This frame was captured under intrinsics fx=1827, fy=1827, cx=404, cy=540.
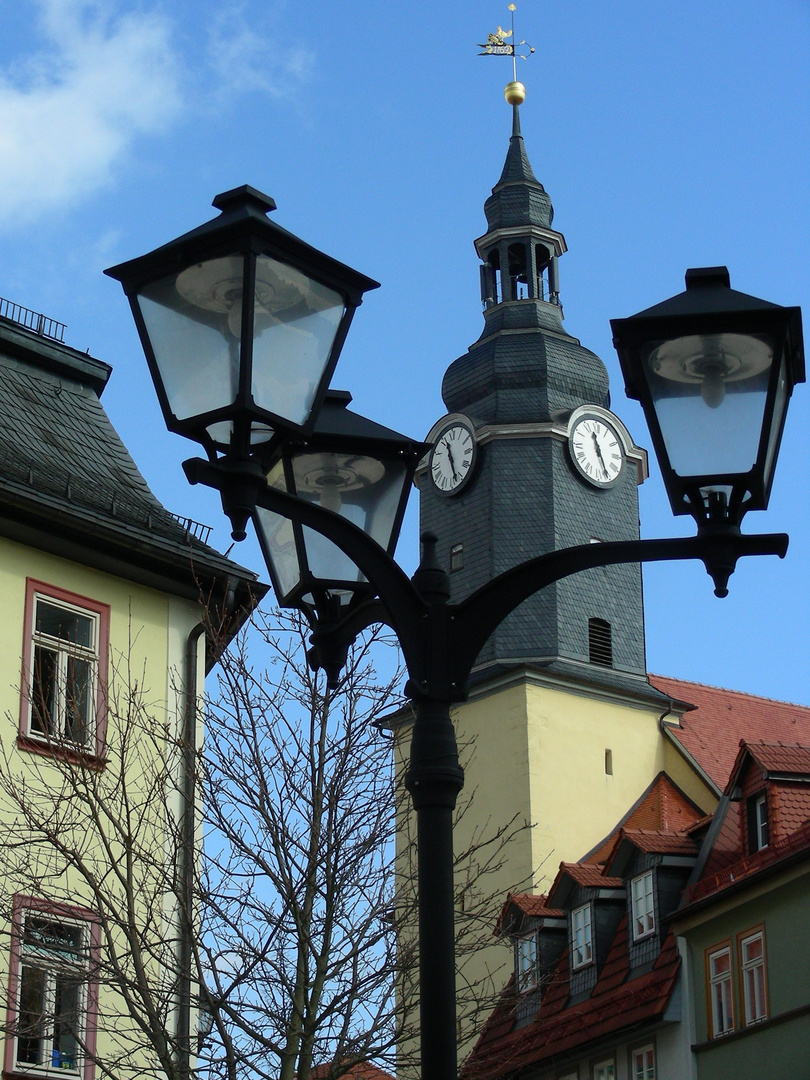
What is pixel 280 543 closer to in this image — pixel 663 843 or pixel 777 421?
pixel 777 421

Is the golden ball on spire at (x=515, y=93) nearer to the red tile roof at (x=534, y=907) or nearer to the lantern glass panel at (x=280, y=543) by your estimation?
the red tile roof at (x=534, y=907)

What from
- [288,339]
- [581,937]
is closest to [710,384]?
[288,339]

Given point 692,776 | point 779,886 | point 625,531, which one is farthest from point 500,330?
point 779,886

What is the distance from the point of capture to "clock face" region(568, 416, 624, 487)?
4444 cm

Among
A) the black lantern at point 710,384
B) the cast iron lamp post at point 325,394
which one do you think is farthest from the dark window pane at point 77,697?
the black lantern at point 710,384

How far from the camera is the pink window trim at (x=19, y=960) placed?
14070 mm

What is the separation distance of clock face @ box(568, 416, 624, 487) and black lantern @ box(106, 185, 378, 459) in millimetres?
38905

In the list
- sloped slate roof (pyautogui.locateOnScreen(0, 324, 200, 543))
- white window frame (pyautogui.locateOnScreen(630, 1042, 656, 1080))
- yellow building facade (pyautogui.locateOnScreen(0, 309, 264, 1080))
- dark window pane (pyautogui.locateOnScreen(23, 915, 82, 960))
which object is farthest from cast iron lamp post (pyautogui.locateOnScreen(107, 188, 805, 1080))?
white window frame (pyautogui.locateOnScreen(630, 1042, 656, 1080))

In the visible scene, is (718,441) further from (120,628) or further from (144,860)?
(120,628)

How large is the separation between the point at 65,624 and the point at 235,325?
1202 cm

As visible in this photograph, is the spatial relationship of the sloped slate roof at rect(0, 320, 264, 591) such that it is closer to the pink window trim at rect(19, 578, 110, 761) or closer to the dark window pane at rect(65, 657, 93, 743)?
the pink window trim at rect(19, 578, 110, 761)

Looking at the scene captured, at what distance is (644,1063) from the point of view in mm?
27406

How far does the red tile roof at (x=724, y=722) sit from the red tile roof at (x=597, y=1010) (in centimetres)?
1359

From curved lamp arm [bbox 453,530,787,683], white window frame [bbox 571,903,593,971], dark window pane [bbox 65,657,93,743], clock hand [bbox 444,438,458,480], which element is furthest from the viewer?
clock hand [bbox 444,438,458,480]
